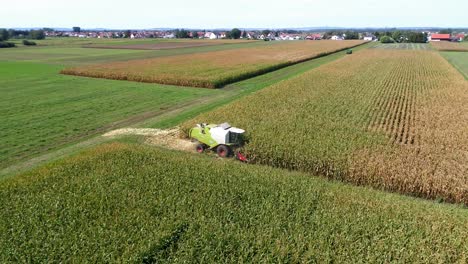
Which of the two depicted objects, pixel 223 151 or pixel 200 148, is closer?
pixel 223 151

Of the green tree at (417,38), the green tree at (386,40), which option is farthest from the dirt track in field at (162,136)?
the green tree at (417,38)

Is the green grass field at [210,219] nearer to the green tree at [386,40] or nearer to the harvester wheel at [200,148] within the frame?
the harvester wheel at [200,148]

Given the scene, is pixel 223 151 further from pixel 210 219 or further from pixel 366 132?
pixel 366 132

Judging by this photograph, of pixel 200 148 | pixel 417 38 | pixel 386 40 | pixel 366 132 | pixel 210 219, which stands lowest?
pixel 200 148

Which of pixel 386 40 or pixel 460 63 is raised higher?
pixel 386 40

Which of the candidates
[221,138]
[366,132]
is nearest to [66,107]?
[221,138]

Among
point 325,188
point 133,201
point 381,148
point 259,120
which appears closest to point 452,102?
point 381,148
